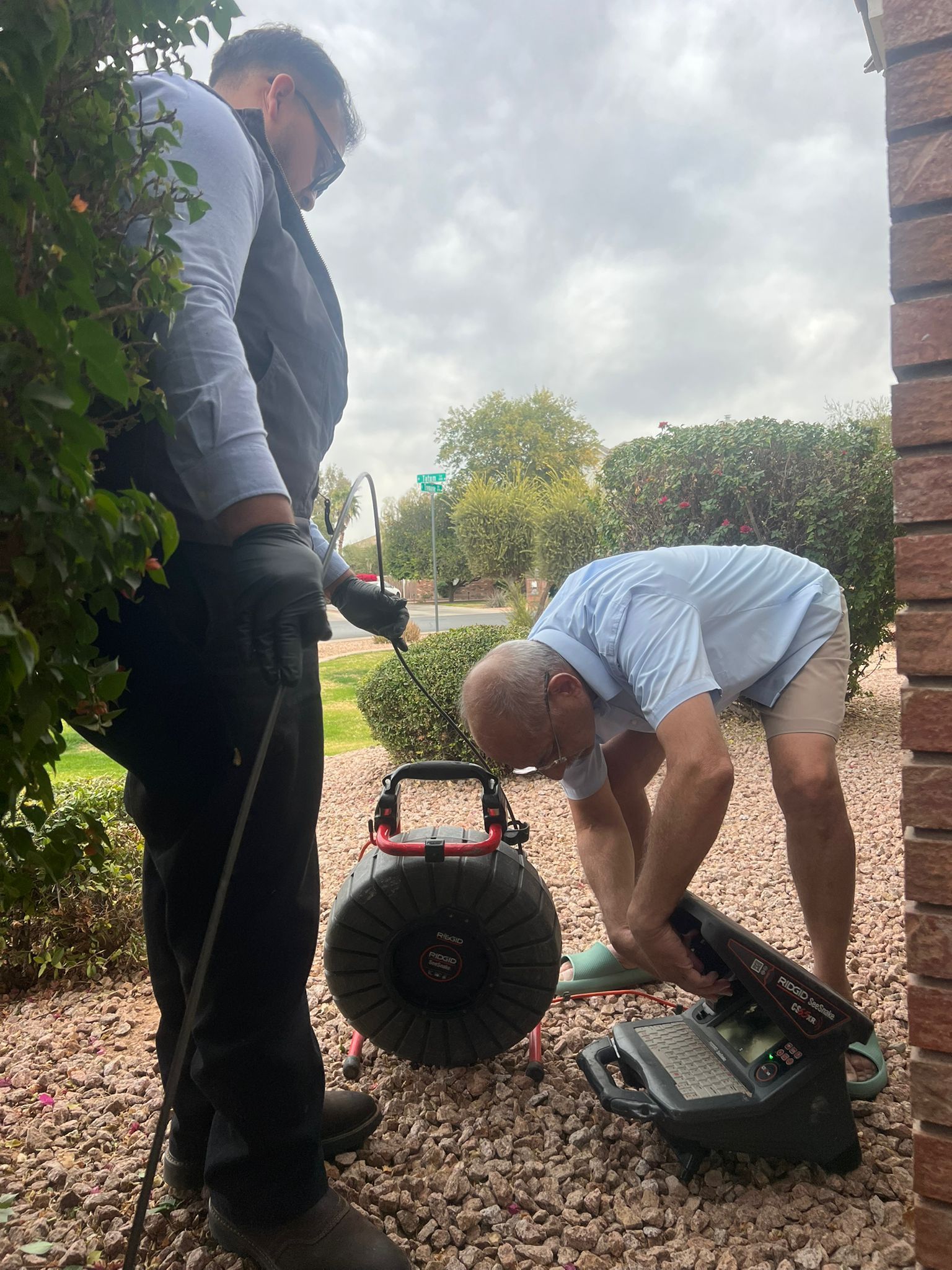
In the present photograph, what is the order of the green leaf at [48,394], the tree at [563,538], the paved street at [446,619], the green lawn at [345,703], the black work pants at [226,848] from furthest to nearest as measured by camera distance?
the paved street at [446,619]
the tree at [563,538]
the green lawn at [345,703]
the black work pants at [226,848]
the green leaf at [48,394]

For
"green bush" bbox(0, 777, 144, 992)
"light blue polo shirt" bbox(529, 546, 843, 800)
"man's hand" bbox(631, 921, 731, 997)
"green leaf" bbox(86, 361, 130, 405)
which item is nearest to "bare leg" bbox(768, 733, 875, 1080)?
"light blue polo shirt" bbox(529, 546, 843, 800)

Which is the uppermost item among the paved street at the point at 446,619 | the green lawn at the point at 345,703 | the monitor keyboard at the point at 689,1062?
the monitor keyboard at the point at 689,1062

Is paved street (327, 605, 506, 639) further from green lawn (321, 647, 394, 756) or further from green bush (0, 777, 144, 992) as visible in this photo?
green bush (0, 777, 144, 992)

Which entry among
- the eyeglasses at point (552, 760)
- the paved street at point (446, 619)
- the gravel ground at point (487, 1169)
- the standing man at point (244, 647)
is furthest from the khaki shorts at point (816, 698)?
the paved street at point (446, 619)

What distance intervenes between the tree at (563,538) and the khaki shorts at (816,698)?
1194 cm

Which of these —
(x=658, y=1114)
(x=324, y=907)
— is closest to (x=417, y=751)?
(x=324, y=907)

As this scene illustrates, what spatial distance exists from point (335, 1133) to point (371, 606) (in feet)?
3.77

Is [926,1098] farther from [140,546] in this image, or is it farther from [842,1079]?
[140,546]

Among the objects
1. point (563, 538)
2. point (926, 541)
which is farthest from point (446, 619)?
point (926, 541)

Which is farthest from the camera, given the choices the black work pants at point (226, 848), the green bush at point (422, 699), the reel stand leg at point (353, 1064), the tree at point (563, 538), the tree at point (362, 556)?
the tree at point (362, 556)

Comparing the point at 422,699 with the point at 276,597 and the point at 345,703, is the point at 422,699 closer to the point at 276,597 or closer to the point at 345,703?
the point at 276,597

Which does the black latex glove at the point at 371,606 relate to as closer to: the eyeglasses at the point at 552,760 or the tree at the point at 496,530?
the eyeglasses at the point at 552,760

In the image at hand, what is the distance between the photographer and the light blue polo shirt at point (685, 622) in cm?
193

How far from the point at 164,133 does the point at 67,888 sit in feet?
7.86
